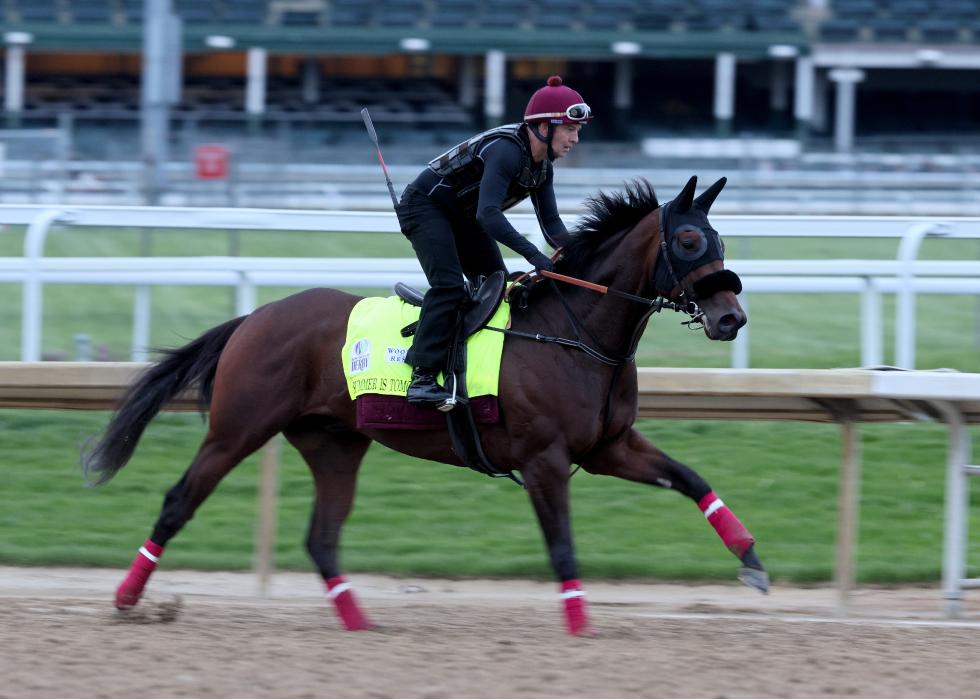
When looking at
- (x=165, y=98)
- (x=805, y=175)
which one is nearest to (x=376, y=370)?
(x=165, y=98)

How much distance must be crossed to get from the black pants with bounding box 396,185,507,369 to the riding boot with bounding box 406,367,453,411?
37 millimetres

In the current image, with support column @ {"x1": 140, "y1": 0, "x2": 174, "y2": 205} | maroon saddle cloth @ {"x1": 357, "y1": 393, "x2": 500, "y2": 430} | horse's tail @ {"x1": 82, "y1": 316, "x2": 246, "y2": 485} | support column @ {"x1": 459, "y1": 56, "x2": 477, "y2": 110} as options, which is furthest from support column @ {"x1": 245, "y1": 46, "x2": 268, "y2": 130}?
maroon saddle cloth @ {"x1": 357, "y1": 393, "x2": 500, "y2": 430}

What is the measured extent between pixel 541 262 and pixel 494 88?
26430mm

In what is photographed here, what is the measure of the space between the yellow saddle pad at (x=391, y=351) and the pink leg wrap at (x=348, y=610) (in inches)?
30.1

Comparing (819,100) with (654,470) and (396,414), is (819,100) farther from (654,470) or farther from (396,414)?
(396,414)

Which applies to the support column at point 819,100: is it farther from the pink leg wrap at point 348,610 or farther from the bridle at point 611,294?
the pink leg wrap at point 348,610

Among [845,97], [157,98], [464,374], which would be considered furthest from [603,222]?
[845,97]

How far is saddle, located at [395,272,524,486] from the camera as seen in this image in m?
5.16

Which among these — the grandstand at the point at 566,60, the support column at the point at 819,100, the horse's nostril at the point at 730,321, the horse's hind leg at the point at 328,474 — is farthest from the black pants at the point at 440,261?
the support column at the point at 819,100

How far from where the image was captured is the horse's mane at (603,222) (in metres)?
5.25

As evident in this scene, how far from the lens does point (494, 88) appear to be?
31.0 m

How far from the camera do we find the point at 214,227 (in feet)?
28.5

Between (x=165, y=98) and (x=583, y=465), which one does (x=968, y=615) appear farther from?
(x=165, y=98)

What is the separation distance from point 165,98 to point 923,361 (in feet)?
30.7
